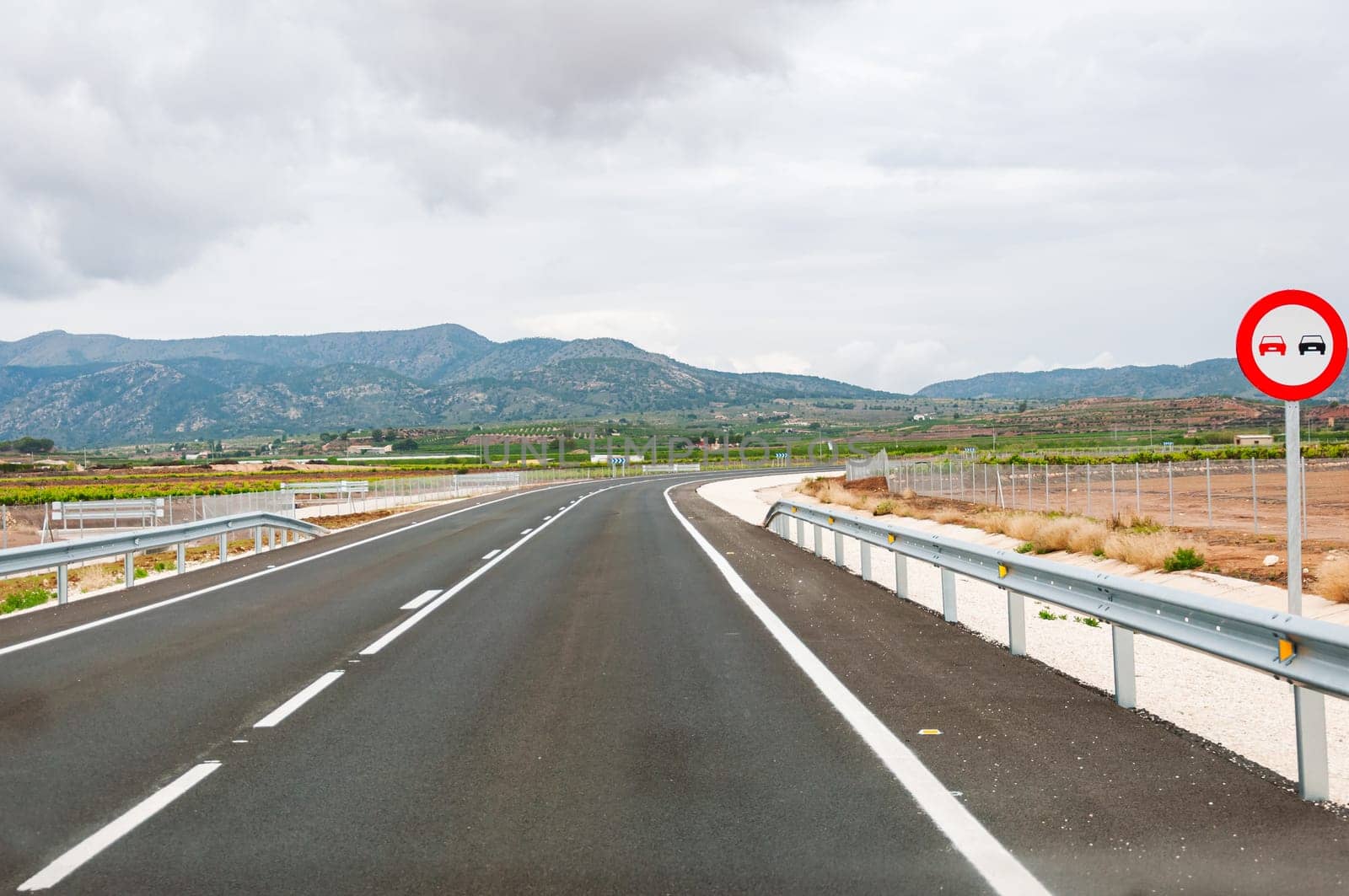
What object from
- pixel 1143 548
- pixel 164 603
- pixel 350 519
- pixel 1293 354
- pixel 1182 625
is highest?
pixel 1293 354

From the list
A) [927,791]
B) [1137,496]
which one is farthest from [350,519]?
[927,791]

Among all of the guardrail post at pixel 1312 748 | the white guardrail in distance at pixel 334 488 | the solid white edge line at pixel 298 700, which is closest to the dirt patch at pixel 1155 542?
the guardrail post at pixel 1312 748

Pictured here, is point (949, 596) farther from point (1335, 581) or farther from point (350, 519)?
point (350, 519)

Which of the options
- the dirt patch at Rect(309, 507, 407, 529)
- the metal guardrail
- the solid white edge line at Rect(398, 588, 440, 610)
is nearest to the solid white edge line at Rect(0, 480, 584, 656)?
the metal guardrail

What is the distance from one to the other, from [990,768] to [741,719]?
173 cm

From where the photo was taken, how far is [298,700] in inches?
310

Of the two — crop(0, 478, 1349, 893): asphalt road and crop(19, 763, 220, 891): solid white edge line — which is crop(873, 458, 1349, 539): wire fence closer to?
crop(0, 478, 1349, 893): asphalt road

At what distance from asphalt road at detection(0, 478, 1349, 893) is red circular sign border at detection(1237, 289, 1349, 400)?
2545 mm

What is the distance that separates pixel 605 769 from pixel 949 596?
6.53m

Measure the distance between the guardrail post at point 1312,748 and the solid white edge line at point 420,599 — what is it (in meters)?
9.94

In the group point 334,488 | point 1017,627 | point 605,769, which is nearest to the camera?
point 605,769

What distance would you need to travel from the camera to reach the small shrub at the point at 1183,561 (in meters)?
16.4

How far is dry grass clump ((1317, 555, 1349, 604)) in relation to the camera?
42.7 ft

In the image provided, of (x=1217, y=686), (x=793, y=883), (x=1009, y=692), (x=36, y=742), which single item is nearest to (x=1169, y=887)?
(x=793, y=883)
